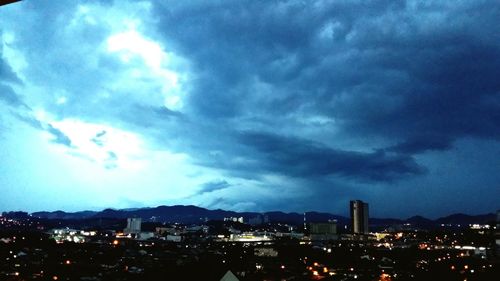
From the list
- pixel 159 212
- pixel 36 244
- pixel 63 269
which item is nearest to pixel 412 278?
pixel 63 269

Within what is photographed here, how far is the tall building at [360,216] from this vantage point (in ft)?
254

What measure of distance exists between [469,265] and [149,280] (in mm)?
20760

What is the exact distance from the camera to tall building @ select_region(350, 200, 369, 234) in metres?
77.3

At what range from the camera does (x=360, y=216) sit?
7825cm

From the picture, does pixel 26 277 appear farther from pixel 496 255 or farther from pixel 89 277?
pixel 496 255

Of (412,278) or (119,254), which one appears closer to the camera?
(412,278)

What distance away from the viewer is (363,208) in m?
78.1

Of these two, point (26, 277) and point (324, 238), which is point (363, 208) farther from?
point (26, 277)

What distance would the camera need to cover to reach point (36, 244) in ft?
116

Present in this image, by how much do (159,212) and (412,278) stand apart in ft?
543

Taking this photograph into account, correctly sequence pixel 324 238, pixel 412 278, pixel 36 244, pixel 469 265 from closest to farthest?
pixel 412 278
pixel 469 265
pixel 36 244
pixel 324 238

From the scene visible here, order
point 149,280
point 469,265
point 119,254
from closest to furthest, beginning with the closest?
point 149,280, point 469,265, point 119,254

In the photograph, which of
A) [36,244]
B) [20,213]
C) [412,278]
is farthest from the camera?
[20,213]

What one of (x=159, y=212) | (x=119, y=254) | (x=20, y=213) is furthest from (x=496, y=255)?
(x=159, y=212)
